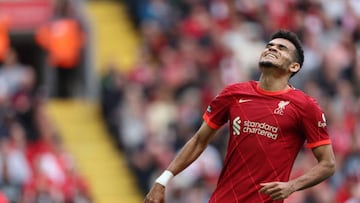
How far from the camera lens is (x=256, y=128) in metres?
9.79

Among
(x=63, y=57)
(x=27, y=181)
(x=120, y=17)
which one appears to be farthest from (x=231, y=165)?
(x=120, y=17)

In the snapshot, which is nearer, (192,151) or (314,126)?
(314,126)

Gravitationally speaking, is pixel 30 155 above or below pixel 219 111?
below

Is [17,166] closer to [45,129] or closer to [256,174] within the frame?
[45,129]

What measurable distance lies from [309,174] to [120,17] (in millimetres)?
13355

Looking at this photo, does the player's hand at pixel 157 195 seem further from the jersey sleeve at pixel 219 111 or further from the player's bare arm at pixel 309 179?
the player's bare arm at pixel 309 179

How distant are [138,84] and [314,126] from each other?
979 cm

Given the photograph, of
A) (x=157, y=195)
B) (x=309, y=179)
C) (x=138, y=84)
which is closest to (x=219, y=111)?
(x=157, y=195)

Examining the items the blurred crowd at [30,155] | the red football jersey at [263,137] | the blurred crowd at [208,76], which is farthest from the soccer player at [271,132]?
the blurred crowd at [30,155]

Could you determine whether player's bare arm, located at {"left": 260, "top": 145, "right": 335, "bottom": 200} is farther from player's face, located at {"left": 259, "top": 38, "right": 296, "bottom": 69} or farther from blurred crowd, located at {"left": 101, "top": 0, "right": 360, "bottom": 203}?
blurred crowd, located at {"left": 101, "top": 0, "right": 360, "bottom": 203}

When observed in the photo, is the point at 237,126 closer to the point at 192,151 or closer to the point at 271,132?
the point at 271,132

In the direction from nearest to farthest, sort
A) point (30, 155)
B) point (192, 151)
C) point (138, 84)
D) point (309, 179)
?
point (309, 179) < point (192, 151) < point (30, 155) < point (138, 84)

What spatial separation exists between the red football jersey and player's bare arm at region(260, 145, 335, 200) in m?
0.08

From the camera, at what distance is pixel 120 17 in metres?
22.7
